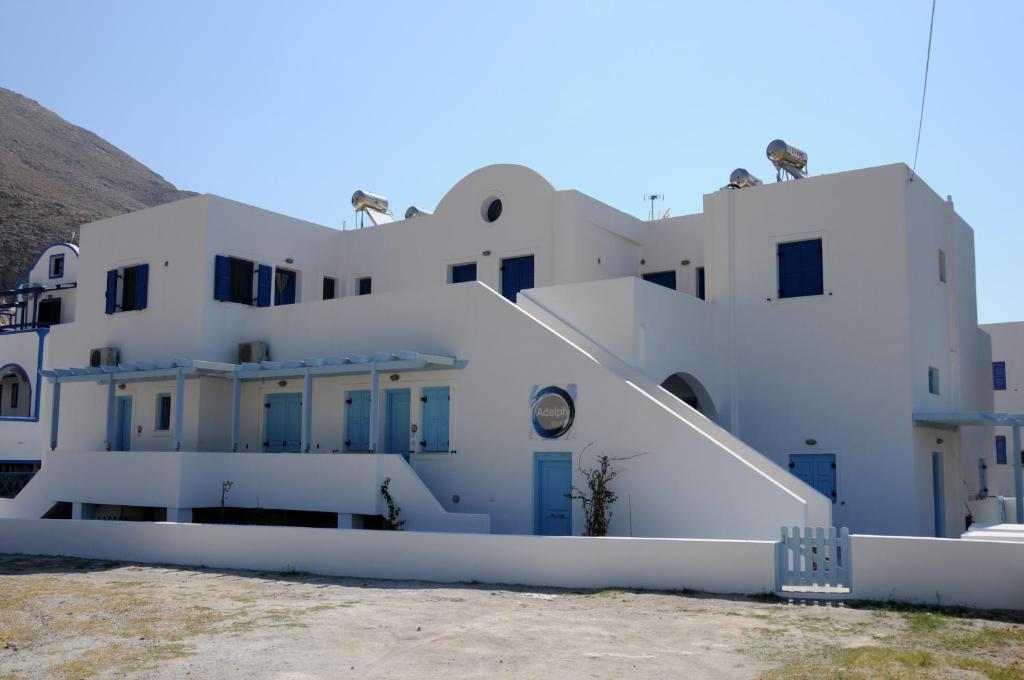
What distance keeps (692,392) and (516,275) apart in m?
5.00

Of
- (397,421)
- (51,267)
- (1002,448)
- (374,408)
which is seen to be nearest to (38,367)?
(51,267)

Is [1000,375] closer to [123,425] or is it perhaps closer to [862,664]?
[123,425]

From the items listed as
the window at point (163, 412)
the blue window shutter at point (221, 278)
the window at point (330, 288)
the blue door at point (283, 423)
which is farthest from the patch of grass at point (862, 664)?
the window at point (330, 288)

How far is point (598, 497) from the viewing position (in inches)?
656

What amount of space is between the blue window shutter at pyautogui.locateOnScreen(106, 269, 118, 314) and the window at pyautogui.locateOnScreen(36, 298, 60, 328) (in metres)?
11.0

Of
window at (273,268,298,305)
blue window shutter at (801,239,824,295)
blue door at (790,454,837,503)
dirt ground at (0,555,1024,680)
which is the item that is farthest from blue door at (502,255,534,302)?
dirt ground at (0,555,1024,680)

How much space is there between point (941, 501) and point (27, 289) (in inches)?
1180

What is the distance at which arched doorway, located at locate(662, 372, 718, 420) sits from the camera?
2072 cm

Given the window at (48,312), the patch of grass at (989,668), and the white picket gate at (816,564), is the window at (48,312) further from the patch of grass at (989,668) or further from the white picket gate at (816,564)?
the patch of grass at (989,668)

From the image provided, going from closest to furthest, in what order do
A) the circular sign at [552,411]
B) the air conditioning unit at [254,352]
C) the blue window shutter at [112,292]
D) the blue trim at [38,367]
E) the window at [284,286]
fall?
the circular sign at [552,411]
the air conditioning unit at [254,352]
the window at [284,286]
the blue window shutter at [112,292]
the blue trim at [38,367]

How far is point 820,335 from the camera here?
20.4m

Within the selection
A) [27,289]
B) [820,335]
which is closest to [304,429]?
[820,335]

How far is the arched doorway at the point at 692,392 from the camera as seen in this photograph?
20.7 meters

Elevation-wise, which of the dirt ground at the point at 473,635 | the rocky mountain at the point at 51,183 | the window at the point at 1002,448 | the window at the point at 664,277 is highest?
the rocky mountain at the point at 51,183
